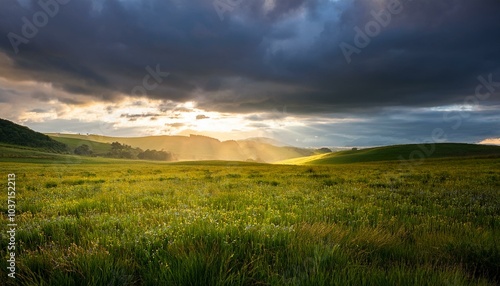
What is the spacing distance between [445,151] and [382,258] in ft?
458

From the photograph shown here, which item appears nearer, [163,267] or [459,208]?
[163,267]

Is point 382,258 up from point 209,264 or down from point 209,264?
down

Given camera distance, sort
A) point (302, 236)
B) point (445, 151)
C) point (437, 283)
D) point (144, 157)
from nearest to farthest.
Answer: point (437, 283) < point (302, 236) < point (445, 151) < point (144, 157)

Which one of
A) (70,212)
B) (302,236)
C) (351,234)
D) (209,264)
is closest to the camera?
(209,264)

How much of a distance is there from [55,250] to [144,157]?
609ft

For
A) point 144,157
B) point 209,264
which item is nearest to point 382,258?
point 209,264

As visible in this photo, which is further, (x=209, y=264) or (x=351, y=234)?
(x=351, y=234)

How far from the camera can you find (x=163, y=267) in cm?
343

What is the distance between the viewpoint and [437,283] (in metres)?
3.06

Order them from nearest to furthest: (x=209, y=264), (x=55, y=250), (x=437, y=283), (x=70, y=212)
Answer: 1. (x=437, y=283)
2. (x=209, y=264)
3. (x=55, y=250)
4. (x=70, y=212)

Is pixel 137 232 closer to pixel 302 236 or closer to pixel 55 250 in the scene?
pixel 55 250

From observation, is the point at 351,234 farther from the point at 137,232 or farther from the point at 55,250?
the point at 55,250

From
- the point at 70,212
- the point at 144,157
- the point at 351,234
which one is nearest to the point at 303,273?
the point at 351,234

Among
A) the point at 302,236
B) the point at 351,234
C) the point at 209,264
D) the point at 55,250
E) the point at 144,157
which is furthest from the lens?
the point at 144,157
